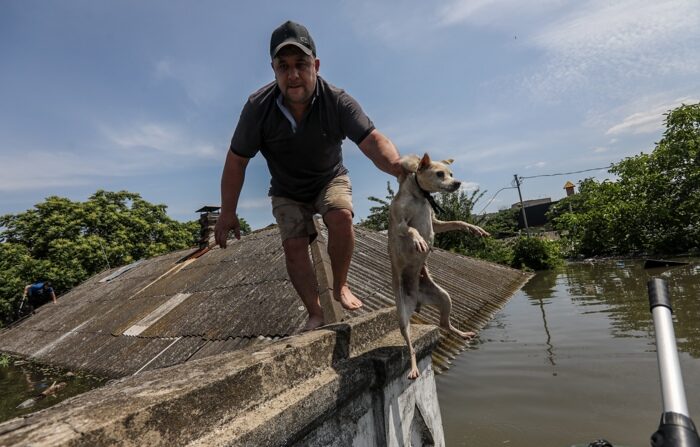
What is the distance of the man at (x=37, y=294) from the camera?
19.3 m

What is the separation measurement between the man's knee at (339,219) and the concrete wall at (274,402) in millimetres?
680

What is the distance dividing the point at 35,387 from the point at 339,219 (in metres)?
8.08

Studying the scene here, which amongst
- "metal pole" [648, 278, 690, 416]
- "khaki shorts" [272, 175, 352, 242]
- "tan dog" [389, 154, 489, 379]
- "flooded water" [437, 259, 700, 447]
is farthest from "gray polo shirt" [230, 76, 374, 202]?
"flooded water" [437, 259, 700, 447]

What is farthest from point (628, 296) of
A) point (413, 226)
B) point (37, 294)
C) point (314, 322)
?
point (37, 294)

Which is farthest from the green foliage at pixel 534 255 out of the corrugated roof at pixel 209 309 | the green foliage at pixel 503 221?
the corrugated roof at pixel 209 309

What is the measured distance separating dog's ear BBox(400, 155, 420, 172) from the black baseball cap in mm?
900

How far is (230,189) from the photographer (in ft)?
10.1

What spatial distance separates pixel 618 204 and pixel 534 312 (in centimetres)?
2210

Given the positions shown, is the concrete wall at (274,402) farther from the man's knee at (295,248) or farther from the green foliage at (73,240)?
the green foliage at (73,240)

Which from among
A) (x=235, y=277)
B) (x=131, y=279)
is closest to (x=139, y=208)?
(x=131, y=279)

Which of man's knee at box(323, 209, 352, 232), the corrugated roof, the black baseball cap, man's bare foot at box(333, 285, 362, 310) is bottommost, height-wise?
the corrugated roof

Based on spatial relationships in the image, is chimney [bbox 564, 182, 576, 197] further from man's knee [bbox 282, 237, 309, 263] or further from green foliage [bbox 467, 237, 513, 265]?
man's knee [bbox 282, 237, 309, 263]

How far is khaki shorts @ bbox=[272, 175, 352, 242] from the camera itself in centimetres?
317

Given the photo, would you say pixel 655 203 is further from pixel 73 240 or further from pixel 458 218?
pixel 73 240
